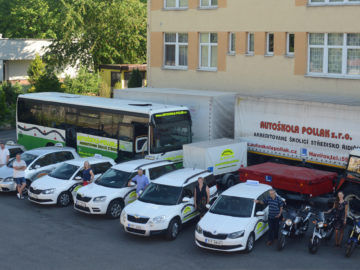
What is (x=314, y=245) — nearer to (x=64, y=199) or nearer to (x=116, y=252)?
(x=116, y=252)

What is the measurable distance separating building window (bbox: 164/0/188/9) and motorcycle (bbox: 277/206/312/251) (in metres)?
16.6

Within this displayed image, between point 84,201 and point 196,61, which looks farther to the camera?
point 196,61

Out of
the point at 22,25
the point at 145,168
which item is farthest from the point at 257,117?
the point at 22,25

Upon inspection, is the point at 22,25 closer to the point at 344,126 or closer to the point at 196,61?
the point at 196,61

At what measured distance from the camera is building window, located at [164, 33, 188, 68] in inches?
1139

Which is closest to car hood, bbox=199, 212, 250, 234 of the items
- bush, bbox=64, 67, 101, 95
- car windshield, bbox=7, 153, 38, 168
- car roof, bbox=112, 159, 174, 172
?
car roof, bbox=112, 159, 174, 172

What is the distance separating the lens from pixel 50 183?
61.0ft

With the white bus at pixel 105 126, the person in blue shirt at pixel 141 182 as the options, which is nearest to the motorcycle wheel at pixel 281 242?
the person in blue shirt at pixel 141 182

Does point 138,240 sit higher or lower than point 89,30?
lower

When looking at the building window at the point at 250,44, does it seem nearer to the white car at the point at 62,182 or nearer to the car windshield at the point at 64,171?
the white car at the point at 62,182

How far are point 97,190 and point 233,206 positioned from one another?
4.68 meters

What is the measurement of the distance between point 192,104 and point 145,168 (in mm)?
5304

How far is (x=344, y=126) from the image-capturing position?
59.9ft

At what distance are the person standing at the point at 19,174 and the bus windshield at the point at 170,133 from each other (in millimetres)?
4610
